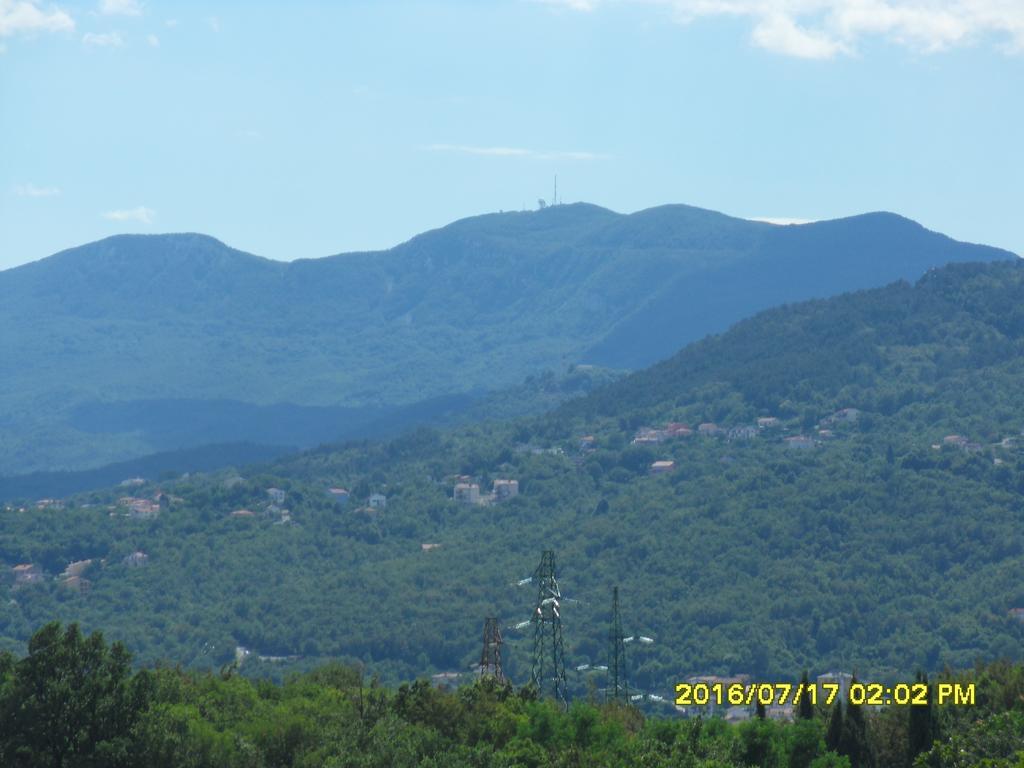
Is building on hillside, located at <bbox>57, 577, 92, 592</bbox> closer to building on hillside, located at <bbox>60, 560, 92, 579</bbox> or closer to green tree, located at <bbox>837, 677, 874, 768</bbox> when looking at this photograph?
building on hillside, located at <bbox>60, 560, 92, 579</bbox>

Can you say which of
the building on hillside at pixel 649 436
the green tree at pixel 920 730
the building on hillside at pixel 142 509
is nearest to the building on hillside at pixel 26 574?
the building on hillside at pixel 142 509

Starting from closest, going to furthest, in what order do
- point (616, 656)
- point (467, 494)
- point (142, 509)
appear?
point (616, 656) → point (467, 494) → point (142, 509)

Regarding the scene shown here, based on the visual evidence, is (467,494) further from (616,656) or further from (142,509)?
(616,656)

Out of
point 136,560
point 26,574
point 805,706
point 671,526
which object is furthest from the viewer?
point 136,560

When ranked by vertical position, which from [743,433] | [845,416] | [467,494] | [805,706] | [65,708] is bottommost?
[805,706]

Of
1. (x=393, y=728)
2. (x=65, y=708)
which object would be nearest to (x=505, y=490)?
(x=393, y=728)

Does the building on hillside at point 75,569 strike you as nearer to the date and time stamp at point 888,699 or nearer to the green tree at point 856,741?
the date and time stamp at point 888,699

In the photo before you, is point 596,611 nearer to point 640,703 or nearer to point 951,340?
point 640,703

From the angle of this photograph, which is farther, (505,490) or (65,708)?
(505,490)
